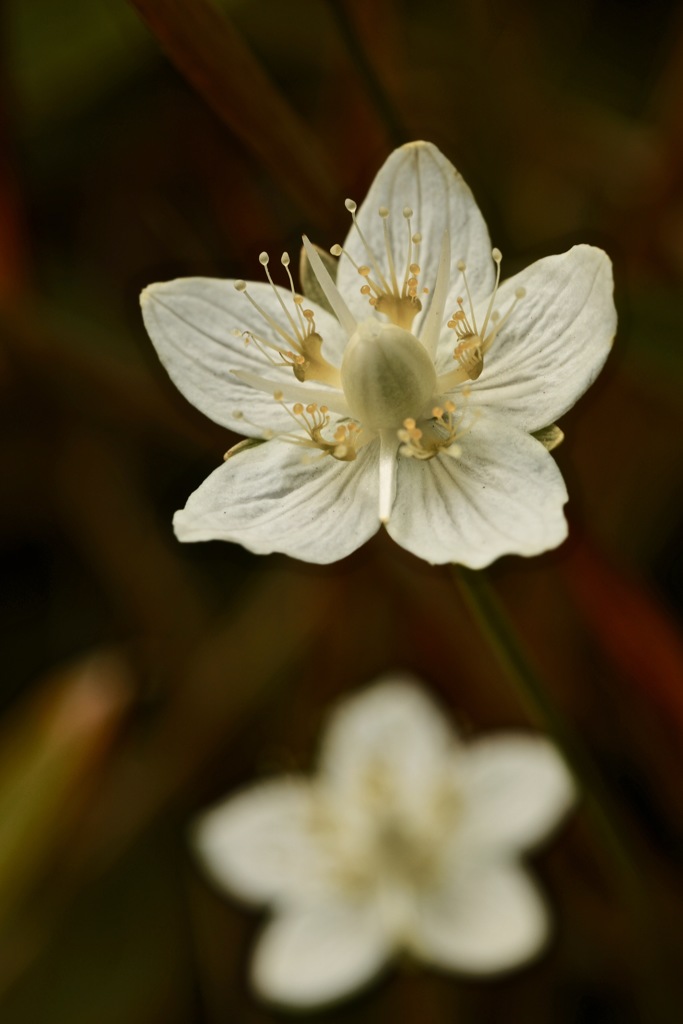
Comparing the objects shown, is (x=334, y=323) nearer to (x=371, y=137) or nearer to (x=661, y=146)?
(x=371, y=137)

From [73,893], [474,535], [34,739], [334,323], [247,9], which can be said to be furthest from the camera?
[247,9]

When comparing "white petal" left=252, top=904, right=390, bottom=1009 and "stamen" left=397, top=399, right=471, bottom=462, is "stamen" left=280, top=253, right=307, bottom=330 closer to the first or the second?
"stamen" left=397, top=399, right=471, bottom=462

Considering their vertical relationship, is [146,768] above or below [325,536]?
below

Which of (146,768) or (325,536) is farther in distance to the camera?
(146,768)

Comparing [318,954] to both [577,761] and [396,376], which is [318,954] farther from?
[396,376]

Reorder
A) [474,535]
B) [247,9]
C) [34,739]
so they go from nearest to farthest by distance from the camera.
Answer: [474,535] < [34,739] < [247,9]

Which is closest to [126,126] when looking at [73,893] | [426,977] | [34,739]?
[34,739]

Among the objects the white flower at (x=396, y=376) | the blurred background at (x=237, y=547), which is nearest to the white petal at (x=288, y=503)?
the white flower at (x=396, y=376)

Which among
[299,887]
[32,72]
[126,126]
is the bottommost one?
[299,887]

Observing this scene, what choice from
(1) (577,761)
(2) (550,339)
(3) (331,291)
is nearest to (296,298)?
(3) (331,291)
